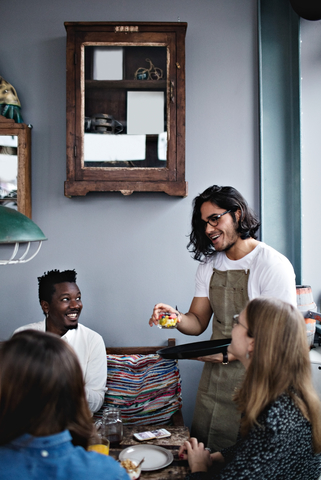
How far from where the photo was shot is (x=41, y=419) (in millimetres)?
912

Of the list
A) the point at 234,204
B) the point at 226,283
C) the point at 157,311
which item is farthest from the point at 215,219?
the point at 157,311

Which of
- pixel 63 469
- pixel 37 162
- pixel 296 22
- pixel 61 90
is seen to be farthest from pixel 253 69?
pixel 63 469

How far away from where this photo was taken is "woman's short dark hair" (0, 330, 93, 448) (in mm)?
903

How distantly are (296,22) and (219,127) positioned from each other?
79cm

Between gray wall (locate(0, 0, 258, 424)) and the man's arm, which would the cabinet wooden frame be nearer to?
→ gray wall (locate(0, 0, 258, 424))

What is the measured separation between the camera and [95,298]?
8.08ft

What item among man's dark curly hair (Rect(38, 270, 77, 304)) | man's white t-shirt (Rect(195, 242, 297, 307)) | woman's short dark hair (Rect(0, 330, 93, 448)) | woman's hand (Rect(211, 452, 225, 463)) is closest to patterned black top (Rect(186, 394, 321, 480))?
woman's hand (Rect(211, 452, 225, 463))

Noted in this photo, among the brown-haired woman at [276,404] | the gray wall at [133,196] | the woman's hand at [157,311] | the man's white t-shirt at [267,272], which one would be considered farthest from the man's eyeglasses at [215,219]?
the brown-haired woman at [276,404]

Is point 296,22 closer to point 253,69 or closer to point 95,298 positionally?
point 253,69

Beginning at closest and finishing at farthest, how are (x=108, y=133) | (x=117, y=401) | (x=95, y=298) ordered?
(x=117, y=401) < (x=108, y=133) < (x=95, y=298)

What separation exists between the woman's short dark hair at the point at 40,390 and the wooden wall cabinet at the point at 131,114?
1448 millimetres

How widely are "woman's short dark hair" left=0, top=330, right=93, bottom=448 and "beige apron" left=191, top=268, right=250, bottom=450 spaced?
99 centimetres

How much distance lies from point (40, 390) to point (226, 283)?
1.17m

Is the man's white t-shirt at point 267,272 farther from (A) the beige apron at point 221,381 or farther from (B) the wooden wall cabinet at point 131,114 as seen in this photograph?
(B) the wooden wall cabinet at point 131,114
